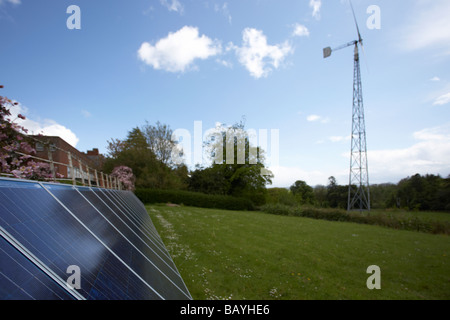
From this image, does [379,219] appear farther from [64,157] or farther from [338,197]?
[64,157]

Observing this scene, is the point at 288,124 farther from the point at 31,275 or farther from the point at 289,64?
the point at 31,275

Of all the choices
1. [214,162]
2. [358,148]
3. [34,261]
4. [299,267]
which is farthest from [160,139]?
[34,261]

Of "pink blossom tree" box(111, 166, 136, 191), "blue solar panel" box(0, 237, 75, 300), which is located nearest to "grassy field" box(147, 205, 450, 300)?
"blue solar panel" box(0, 237, 75, 300)

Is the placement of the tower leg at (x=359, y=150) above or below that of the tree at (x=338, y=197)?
above

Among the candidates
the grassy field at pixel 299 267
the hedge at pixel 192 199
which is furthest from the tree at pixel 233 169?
the grassy field at pixel 299 267

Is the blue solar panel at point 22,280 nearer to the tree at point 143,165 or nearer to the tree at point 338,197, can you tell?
the tree at point 143,165

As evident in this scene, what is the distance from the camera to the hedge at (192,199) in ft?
94.9

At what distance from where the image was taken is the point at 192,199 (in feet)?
103

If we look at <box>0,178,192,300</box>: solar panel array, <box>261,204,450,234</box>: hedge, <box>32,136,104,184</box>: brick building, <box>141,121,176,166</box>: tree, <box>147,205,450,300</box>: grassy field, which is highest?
<box>141,121,176,166</box>: tree

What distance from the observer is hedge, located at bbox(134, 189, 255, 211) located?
1139 inches

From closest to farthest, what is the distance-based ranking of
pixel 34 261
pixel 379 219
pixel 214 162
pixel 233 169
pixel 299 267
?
1. pixel 34 261
2. pixel 299 267
3. pixel 379 219
4. pixel 233 169
5. pixel 214 162

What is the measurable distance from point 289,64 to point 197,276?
15985 mm

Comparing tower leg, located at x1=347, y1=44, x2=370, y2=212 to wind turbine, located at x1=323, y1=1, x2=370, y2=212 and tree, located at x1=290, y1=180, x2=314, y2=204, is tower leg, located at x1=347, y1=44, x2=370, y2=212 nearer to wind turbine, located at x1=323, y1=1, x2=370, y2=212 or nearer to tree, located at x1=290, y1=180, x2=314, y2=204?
wind turbine, located at x1=323, y1=1, x2=370, y2=212

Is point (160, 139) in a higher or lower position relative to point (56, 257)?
higher
